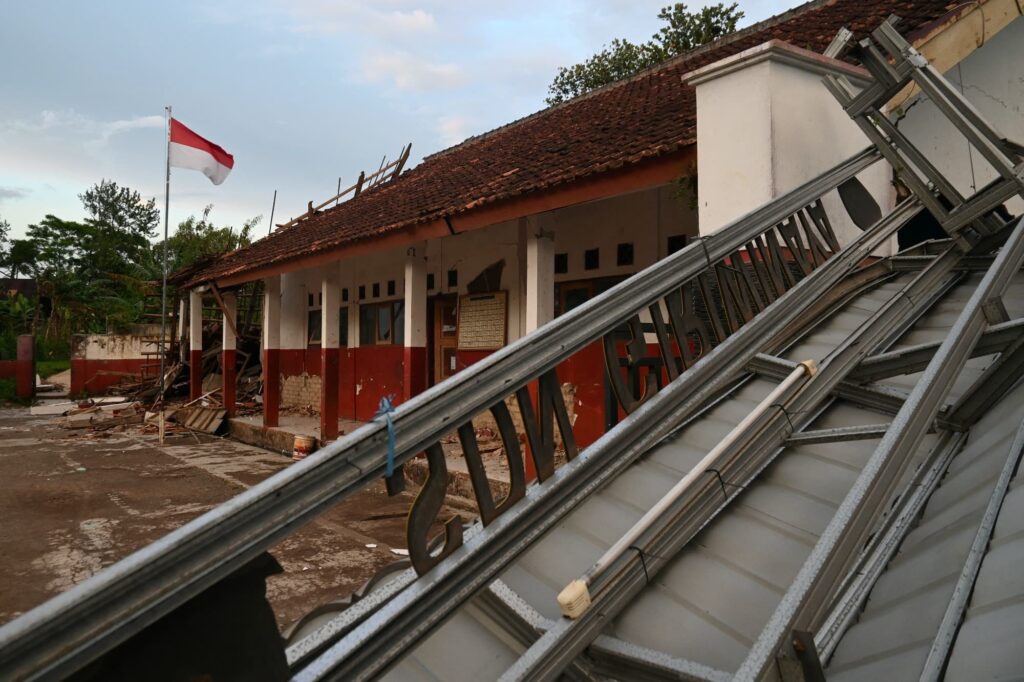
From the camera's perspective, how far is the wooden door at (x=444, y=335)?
31.5 ft

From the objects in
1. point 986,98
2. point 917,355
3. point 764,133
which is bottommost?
point 917,355

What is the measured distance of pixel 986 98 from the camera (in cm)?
587

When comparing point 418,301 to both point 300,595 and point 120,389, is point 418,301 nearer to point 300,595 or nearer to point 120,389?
point 300,595

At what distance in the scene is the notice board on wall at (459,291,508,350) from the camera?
8523mm

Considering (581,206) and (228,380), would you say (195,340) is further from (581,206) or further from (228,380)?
(581,206)

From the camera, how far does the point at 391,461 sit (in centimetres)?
123

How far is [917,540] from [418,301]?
23.7 ft

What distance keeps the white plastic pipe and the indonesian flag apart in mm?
14382

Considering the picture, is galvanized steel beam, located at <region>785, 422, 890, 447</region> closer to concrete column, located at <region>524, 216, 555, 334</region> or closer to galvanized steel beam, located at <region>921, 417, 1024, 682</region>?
galvanized steel beam, located at <region>921, 417, 1024, 682</region>

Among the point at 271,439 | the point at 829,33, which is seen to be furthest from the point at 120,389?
the point at 829,33

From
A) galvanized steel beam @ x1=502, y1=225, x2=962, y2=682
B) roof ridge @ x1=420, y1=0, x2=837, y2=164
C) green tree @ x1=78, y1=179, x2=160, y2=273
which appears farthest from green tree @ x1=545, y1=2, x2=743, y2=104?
green tree @ x1=78, y1=179, x2=160, y2=273

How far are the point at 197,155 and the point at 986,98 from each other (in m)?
13.9

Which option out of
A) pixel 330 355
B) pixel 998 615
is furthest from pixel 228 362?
pixel 998 615

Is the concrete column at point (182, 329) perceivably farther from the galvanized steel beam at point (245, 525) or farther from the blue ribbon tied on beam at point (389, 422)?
the blue ribbon tied on beam at point (389, 422)
